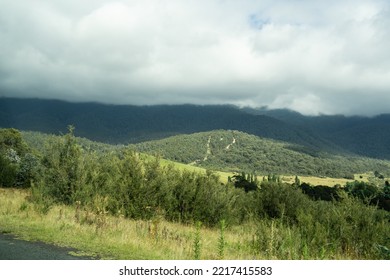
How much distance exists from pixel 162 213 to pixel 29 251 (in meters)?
12.0

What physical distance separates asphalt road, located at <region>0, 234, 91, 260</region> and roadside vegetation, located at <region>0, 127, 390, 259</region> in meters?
0.70

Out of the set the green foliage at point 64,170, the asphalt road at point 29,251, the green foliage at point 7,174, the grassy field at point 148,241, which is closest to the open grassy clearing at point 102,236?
the grassy field at point 148,241

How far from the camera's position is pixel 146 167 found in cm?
2453

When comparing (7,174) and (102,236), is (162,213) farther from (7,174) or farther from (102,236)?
(7,174)

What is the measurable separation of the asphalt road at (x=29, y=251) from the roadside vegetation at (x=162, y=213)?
700 millimetres

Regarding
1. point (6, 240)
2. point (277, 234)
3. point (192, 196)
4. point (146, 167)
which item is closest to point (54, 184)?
point (146, 167)

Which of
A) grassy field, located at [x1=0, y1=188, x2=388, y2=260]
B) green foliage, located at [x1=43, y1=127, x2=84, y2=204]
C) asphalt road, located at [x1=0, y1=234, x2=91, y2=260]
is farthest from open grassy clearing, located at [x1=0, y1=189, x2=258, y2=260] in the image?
green foliage, located at [x1=43, y1=127, x2=84, y2=204]

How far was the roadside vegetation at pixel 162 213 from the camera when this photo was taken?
14.3 m

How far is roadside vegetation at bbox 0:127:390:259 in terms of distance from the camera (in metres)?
14.3

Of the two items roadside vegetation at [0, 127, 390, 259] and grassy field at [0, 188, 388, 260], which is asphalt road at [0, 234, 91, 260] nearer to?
grassy field at [0, 188, 388, 260]

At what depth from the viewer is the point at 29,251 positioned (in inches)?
486

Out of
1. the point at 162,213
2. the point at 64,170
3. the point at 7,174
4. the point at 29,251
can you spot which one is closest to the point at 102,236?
the point at 29,251

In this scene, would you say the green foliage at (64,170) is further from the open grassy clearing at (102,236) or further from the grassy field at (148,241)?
the grassy field at (148,241)
